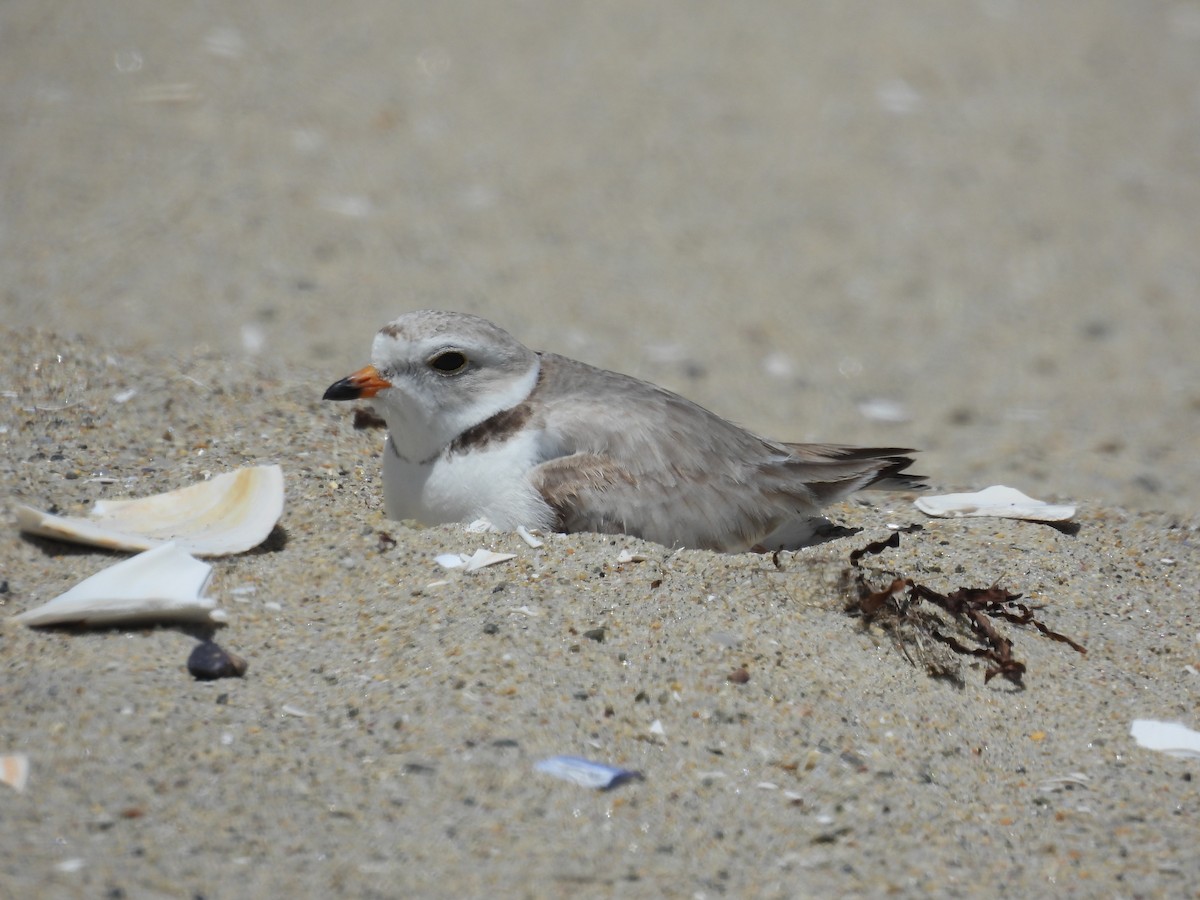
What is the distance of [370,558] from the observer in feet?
10.8

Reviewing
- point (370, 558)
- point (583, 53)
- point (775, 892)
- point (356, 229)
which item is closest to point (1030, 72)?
point (583, 53)

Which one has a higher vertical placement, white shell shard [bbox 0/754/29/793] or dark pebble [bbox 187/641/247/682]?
dark pebble [bbox 187/641/247/682]

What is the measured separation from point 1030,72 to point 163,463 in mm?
7256

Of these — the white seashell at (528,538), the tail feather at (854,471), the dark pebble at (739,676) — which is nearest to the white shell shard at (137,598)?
the white seashell at (528,538)

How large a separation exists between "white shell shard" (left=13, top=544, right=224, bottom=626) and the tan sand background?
8 centimetres

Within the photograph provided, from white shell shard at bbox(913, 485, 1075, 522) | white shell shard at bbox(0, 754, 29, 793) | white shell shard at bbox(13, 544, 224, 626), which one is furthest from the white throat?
white shell shard at bbox(913, 485, 1075, 522)

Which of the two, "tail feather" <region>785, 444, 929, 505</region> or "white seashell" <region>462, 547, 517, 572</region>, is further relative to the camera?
"tail feather" <region>785, 444, 929, 505</region>

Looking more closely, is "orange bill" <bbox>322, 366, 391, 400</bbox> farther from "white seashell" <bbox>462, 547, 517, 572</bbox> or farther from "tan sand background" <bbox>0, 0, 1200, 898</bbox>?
"white seashell" <bbox>462, 547, 517, 572</bbox>

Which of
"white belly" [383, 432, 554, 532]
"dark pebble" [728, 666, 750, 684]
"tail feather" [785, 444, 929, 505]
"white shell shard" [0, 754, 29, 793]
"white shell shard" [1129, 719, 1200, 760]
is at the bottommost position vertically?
"white shell shard" [0, 754, 29, 793]

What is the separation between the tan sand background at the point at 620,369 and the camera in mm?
2488

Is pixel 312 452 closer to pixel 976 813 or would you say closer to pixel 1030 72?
pixel 976 813

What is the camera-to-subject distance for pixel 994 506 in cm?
405

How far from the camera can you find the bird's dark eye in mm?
3502

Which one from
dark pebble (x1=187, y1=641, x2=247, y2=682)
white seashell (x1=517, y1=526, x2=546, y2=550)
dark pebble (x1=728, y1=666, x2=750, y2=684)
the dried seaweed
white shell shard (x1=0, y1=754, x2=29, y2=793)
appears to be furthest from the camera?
white seashell (x1=517, y1=526, x2=546, y2=550)
